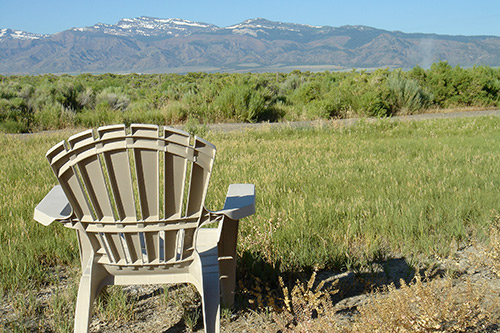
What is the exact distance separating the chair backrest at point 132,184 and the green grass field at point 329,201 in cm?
123

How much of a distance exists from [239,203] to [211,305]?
562 millimetres

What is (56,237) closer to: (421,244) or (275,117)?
(421,244)

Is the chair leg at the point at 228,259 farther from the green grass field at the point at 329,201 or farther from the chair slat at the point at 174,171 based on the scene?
the green grass field at the point at 329,201

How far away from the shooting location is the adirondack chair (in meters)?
2.29

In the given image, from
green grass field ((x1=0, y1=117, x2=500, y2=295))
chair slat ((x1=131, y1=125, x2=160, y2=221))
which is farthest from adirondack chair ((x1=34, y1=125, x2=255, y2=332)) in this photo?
green grass field ((x1=0, y1=117, x2=500, y2=295))

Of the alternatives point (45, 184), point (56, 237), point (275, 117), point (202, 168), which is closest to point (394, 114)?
point (275, 117)

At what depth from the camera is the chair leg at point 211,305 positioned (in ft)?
8.48

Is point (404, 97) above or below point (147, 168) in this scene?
below

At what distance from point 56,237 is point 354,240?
2.55m

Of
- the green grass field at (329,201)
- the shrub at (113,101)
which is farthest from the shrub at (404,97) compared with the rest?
the shrub at (113,101)

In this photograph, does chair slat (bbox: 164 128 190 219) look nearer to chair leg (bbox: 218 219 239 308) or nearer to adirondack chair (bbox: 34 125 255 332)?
adirondack chair (bbox: 34 125 255 332)

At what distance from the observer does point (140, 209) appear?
2.41 m

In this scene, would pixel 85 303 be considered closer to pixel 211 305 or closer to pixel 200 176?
pixel 211 305

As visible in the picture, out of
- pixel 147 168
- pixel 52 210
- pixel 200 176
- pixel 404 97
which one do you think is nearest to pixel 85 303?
pixel 52 210
